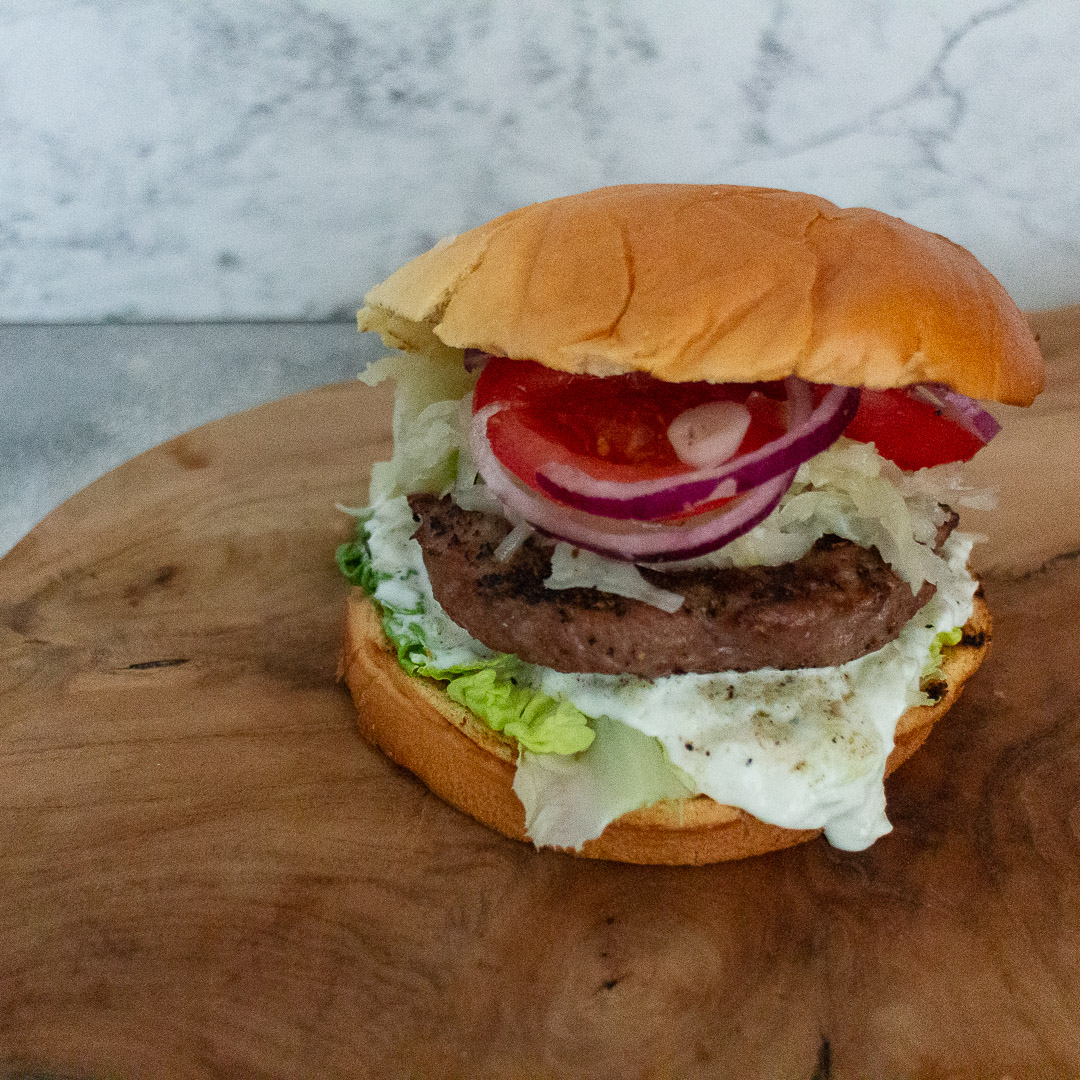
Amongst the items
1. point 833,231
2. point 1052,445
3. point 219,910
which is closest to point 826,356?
point 833,231

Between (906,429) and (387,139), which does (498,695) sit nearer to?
(906,429)

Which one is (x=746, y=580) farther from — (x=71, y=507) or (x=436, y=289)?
(x=71, y=507)

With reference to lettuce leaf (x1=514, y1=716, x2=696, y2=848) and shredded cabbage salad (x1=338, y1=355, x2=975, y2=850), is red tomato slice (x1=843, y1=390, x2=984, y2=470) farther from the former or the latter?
lettuce leaf (x1=514, y1=716, x2=696, y2=848)

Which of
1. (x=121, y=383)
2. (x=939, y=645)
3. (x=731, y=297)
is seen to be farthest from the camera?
(x=121, y=383)

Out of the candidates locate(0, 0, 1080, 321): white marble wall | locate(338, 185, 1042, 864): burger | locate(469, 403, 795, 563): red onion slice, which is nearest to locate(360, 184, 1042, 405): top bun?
locate(338, 185, 1042, 864): burger

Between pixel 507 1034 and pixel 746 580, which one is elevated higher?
pixel 746 580

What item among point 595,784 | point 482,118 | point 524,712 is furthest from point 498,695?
point 482,118

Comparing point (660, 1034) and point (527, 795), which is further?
point (527, 795)

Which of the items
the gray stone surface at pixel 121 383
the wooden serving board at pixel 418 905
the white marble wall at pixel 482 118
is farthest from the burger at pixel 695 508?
the gray stone surface at pixel 121 383
